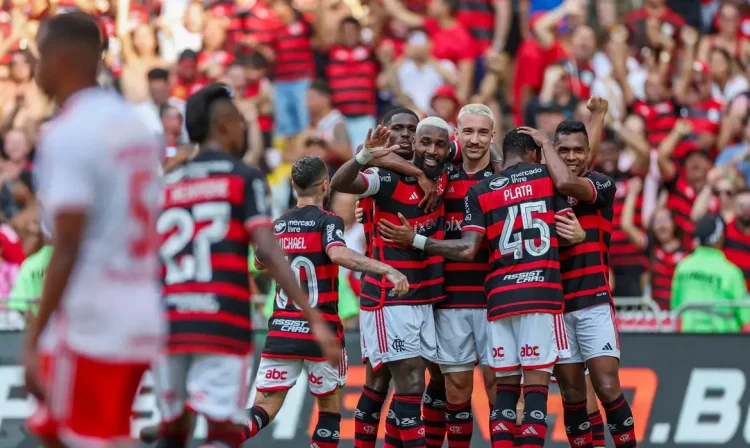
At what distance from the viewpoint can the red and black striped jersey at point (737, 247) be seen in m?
13.6

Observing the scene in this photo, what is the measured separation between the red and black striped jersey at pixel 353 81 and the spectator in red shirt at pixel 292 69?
0.42m

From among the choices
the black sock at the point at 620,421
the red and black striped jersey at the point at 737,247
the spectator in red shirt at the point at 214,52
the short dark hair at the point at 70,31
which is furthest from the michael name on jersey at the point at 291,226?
the spectator in red shirt at the point at 214,52

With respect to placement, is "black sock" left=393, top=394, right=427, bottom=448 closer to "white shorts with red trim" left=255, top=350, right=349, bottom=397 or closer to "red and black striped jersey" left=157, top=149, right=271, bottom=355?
"white shorts with red trim" left=255, top=350, right=349, bottom=397

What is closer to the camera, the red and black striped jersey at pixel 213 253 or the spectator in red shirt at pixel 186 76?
the red and black striped jersey at pixel 213 253

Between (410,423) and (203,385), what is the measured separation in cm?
325

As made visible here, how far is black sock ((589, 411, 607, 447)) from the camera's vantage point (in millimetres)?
9945

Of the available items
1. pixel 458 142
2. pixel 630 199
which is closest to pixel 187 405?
pixel 458 142

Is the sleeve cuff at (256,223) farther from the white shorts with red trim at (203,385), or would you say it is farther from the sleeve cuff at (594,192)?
the sleeve cuff at (594,192)

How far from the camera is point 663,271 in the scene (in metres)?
14.0

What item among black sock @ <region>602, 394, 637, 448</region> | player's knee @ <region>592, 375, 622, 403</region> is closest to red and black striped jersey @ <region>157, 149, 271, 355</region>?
player's knee @ <region>592, 375, 622, 403</region>

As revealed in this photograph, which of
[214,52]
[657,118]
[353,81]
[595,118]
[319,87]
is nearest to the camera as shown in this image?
[595,118]

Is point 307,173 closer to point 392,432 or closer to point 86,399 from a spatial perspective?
point 392,432

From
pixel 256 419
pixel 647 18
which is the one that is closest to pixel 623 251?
pixel 647 18

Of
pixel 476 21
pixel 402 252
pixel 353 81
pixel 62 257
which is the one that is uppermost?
pixel 476 21
